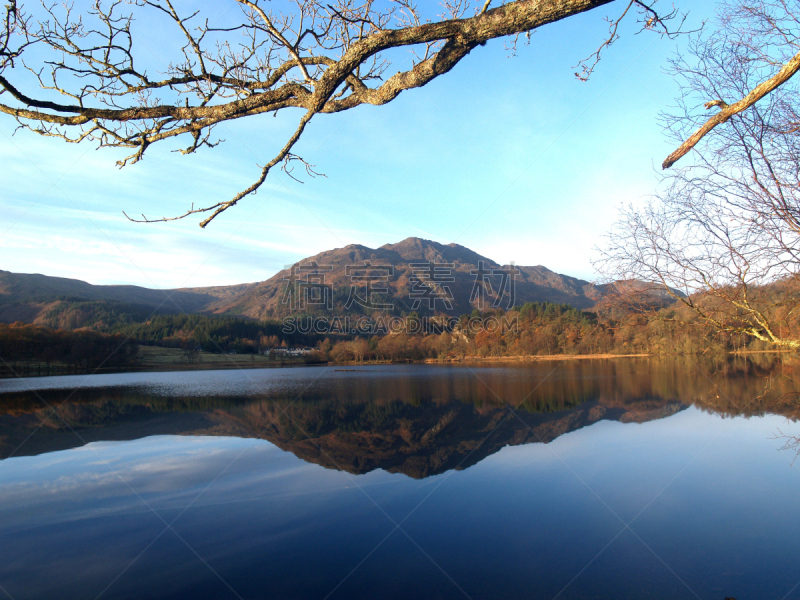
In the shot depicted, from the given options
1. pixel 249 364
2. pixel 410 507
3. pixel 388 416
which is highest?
pixel 410 507

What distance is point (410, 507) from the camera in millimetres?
6801

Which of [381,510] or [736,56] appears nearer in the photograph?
[736,56]

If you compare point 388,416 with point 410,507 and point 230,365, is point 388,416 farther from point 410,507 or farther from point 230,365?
point 230,365

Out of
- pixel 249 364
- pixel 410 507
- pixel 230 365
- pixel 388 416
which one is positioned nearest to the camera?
pixel 410 507

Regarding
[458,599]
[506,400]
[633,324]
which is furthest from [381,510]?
[506,400]

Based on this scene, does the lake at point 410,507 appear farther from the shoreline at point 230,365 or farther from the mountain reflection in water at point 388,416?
the shoreline at point 230,365

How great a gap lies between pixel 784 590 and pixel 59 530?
947 cm

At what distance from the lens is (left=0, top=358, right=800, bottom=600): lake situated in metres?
4.77

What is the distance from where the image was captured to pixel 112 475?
8688mm

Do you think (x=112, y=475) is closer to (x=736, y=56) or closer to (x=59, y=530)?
(x=59, y=530)

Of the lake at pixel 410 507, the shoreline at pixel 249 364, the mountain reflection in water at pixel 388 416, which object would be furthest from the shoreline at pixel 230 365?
the lake at pixel 410 507

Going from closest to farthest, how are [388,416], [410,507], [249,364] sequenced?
[410,507], [388,416], [249,364]

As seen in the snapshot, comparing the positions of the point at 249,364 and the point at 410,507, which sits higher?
the point at 410,507

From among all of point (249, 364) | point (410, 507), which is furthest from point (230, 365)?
point (410, 507)
